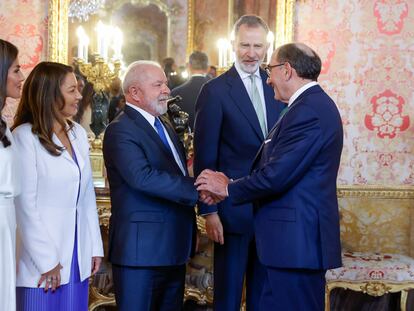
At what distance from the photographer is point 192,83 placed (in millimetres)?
4203

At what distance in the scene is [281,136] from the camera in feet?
8.33

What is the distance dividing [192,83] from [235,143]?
4.00 ft

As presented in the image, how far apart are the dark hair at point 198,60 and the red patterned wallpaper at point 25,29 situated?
1011mm

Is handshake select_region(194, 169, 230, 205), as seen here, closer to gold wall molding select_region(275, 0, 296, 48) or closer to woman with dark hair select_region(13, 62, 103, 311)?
woman with dark hair select_region(13, 62, 103, 311)

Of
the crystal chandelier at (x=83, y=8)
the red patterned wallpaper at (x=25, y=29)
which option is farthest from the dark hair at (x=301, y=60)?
the red patterned wallpaper at (x=25, y=29)

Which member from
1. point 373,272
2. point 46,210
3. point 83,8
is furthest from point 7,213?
point 373,272

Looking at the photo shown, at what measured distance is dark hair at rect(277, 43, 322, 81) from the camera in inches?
102

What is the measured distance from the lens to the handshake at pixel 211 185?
9.19 ft

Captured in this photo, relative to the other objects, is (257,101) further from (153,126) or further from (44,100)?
(44,100)

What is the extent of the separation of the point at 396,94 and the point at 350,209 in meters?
0.87

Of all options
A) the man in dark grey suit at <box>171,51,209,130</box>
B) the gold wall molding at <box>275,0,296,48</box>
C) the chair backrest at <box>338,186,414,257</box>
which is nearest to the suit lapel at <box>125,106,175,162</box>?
the man in dark grey suit at <box>171,51,209,130</box>

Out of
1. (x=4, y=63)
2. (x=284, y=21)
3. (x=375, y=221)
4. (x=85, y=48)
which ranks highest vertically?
(x=284, y=21)

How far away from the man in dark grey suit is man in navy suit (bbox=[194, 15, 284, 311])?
988mm

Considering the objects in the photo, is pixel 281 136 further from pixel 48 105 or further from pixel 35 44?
pixel 35 44
